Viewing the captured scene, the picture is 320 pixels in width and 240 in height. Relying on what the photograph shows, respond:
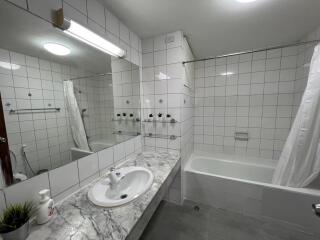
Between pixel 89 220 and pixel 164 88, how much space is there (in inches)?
55.9

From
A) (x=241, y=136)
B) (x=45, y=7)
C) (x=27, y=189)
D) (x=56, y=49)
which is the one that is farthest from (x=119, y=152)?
(x=241, y=136)

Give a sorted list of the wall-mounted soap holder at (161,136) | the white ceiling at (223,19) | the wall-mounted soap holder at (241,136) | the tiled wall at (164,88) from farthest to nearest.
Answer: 1. the wall-mounted soap holder at (241,136)
2. the wall-mounted soap holder at (161,136)
3. the tiled wall at (164,88)
4. the white ceiling at (223,19)

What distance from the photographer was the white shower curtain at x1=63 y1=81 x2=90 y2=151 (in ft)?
3.17

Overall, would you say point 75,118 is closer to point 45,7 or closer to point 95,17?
point 45,7

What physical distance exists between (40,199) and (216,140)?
2.47m

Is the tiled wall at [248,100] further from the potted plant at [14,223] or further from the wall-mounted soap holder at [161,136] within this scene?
the potted plant at [14,223]

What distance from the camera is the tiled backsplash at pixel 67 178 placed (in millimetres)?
697

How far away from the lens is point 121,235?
629mm

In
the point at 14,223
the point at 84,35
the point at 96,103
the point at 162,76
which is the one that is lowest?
the point at 14,223

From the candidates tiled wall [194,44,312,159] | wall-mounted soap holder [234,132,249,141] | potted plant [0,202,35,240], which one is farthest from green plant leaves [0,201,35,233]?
wall-mounted soap holder [234,132,249,141]

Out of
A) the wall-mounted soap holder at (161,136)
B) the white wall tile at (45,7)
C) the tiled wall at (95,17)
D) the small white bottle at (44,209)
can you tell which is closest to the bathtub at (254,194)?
the wall-mounted soap holder at (161,136)

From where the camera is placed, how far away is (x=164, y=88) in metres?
1.69

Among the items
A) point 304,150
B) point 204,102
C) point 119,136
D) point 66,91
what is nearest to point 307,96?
point 304,150

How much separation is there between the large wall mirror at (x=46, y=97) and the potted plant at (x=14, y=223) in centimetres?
15
